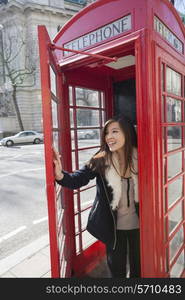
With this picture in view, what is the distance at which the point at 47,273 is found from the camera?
7.72 feet

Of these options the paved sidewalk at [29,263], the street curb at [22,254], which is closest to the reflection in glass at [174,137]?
the paved sidewalk at [29,263]

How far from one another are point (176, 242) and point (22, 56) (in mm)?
23826

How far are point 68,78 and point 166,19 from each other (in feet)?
3.04

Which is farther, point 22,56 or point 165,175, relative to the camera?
point 22,56

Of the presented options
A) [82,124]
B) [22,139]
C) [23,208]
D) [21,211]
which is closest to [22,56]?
[22,139]

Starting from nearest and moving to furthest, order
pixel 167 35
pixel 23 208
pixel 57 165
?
pixel 57 165 < pixel 167 35 < pixel 23 208

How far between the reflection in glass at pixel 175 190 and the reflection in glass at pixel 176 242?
1.20 ft

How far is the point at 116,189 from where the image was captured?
1646 mm

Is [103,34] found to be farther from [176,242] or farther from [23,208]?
[23,208]

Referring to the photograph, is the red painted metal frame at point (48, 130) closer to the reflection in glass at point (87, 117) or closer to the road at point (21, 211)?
the reflection in glass at point (87, 117)

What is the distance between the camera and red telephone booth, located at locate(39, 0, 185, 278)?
1.35 metres

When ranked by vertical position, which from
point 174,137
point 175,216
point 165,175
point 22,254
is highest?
point 174,137

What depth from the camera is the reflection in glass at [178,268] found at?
6.29ft

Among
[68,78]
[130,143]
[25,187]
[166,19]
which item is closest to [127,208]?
[130,143]
